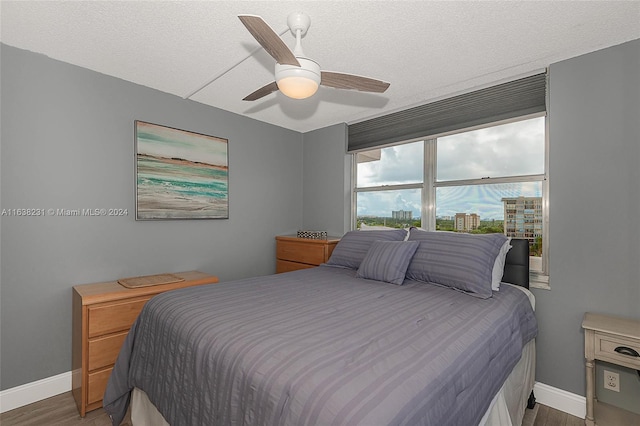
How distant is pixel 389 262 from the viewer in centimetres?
238

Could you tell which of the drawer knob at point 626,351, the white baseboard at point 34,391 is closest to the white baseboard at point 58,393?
the white baseboard at point 34,391

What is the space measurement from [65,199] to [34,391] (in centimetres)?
142

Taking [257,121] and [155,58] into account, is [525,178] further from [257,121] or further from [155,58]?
[155,58]

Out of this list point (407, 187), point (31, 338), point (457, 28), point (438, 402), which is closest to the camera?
point (438, 402)

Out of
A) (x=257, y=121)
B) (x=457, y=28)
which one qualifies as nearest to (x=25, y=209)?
(x=257, y=121)

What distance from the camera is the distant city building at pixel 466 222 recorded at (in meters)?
2.85

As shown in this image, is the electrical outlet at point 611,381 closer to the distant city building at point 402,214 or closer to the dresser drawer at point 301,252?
the distant city building at point 402,214

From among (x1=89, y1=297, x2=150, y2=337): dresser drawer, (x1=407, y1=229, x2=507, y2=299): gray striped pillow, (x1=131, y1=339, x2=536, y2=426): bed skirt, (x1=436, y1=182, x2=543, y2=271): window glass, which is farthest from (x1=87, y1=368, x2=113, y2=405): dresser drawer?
(x1=436, y1=182, x2=543, y2=271): window glass

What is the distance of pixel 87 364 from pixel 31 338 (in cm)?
56

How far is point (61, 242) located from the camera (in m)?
2.34

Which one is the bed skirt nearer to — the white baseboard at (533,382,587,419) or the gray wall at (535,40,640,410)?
the white baseboard at (533,382,587,419)

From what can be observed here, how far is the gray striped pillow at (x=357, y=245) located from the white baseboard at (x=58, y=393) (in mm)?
1549

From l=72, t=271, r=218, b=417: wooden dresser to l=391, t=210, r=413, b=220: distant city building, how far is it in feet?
8.29

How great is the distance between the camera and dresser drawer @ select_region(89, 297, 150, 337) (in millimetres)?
2102
